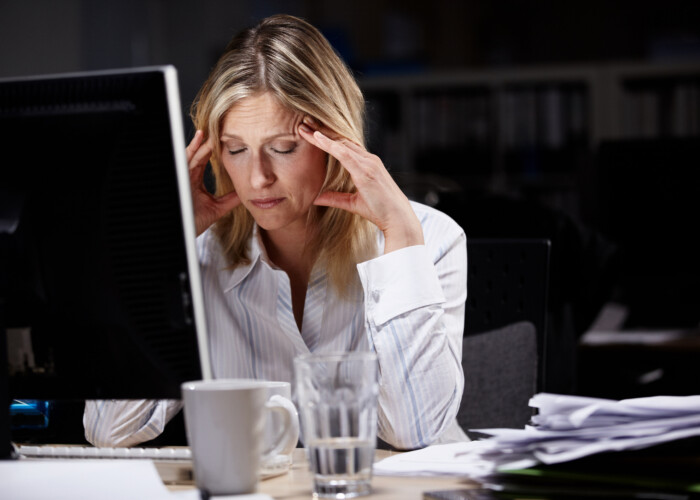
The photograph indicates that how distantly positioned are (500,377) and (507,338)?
65mm

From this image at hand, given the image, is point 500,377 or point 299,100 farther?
point 500,377

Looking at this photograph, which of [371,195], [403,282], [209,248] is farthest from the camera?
[209,248]

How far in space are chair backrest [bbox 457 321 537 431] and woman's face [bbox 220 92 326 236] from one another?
40 centimetres

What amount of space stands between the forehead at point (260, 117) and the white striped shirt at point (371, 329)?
213 mm

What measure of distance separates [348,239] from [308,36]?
0.33 meters

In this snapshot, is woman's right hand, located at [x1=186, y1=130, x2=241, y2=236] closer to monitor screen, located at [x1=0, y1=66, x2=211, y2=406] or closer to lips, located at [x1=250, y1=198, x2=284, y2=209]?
lips, located at [x1=250, y1=198, x2=284, y2=209]

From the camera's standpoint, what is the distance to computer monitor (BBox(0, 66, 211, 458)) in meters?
0.80

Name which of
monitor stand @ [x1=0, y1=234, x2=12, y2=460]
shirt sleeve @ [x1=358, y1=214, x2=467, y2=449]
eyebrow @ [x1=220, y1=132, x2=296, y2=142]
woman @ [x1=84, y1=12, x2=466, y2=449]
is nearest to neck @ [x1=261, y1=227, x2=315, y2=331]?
woman @ [x1=84, y1=12, x2=466, y2=449]

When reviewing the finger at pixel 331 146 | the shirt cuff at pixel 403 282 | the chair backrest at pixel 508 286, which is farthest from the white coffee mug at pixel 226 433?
the chair backrest at pixel 508 286

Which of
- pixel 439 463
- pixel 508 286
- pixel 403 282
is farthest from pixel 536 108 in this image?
pixel 439 463

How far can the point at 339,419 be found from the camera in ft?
2.44

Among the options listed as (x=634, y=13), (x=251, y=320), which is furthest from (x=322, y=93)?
(x=634, y=13)

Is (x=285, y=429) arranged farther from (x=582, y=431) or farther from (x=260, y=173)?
(x=260, y=173)

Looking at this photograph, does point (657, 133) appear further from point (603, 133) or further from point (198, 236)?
point (198, 236)
